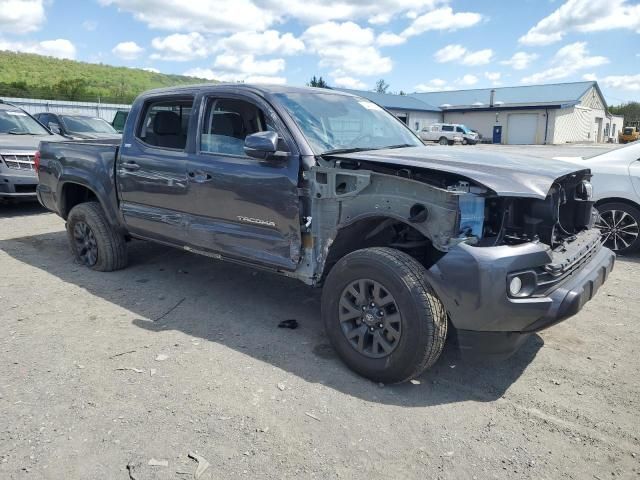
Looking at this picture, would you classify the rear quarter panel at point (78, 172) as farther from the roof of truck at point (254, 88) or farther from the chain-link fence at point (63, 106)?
the chain-link fence at point (63, 106)

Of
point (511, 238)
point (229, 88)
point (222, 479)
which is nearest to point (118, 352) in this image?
point (222, 479)

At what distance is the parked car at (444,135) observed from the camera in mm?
40688

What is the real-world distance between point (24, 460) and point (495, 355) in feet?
8.54

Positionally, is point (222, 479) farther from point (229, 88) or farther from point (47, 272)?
point (47, 272)

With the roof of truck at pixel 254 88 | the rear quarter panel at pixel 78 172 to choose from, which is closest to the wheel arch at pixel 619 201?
the roof of truck at pixel 254 88

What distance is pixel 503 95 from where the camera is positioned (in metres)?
52.9

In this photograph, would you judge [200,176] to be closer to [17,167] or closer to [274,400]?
[274,400]

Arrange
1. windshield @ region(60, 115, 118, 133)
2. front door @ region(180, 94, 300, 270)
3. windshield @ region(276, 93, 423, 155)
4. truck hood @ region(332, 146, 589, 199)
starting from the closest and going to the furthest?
truck hood @ region(332, 146, 589, 199) → front door @ region(180, 94, 300, 270) → windshield @ region(276, 93, 423, 155) → windshield @ region(60, 115, 118, 133)

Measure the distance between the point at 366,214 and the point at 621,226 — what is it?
4.54 m

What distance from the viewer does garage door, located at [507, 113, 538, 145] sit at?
46.8 metres

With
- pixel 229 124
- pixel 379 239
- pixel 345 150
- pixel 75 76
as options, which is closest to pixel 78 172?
pixel 229 124

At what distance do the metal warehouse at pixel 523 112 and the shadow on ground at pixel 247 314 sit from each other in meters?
40.5

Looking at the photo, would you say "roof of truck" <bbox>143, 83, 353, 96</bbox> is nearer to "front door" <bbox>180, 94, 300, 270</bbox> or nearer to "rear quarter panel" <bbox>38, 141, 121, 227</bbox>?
"front door" <bbox>180, 94, 300, 270</bbox>

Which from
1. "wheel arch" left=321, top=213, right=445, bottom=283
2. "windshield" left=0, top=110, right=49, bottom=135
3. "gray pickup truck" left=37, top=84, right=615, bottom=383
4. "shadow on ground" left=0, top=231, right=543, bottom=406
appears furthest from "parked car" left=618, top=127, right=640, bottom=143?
"wheel arch" left=321, top=213, right=445, bottom=283
